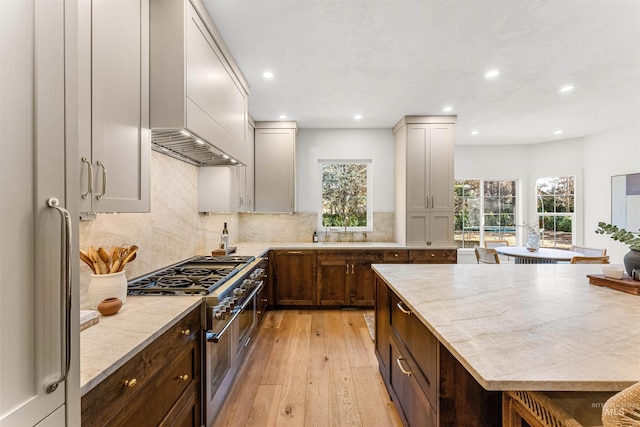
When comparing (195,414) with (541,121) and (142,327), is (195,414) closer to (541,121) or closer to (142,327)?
(142,327)

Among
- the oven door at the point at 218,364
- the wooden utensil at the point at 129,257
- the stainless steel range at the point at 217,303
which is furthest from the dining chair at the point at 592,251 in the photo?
the wooden utensil at the point at 129,257

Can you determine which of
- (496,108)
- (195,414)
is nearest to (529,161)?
(496,108)

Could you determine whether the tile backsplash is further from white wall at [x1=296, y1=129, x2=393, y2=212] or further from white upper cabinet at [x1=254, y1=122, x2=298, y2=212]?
white wall at [x1=296, y1=129, x2=393, y2=212]

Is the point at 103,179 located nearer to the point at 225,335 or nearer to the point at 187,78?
the point at 187,78

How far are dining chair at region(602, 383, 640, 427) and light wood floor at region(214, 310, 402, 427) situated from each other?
5.04 ft

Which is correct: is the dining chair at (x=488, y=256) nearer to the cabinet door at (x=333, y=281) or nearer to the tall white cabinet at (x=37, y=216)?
the cabinet door at (x=333, y=281)

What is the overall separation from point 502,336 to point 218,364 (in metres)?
1.62

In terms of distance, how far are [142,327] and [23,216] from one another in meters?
0.81

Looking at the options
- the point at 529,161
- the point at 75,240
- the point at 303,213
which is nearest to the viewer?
the point at 75,240

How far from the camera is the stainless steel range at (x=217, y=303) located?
1672mm

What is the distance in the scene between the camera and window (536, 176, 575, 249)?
5316 mm

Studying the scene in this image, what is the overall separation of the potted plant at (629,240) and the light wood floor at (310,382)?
1.67 meters

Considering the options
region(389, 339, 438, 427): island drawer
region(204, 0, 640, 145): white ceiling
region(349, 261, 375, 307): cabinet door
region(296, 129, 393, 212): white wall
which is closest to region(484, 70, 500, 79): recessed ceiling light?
region(204, 0, 640, 145): white ceiling

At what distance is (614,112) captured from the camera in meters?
3.88
